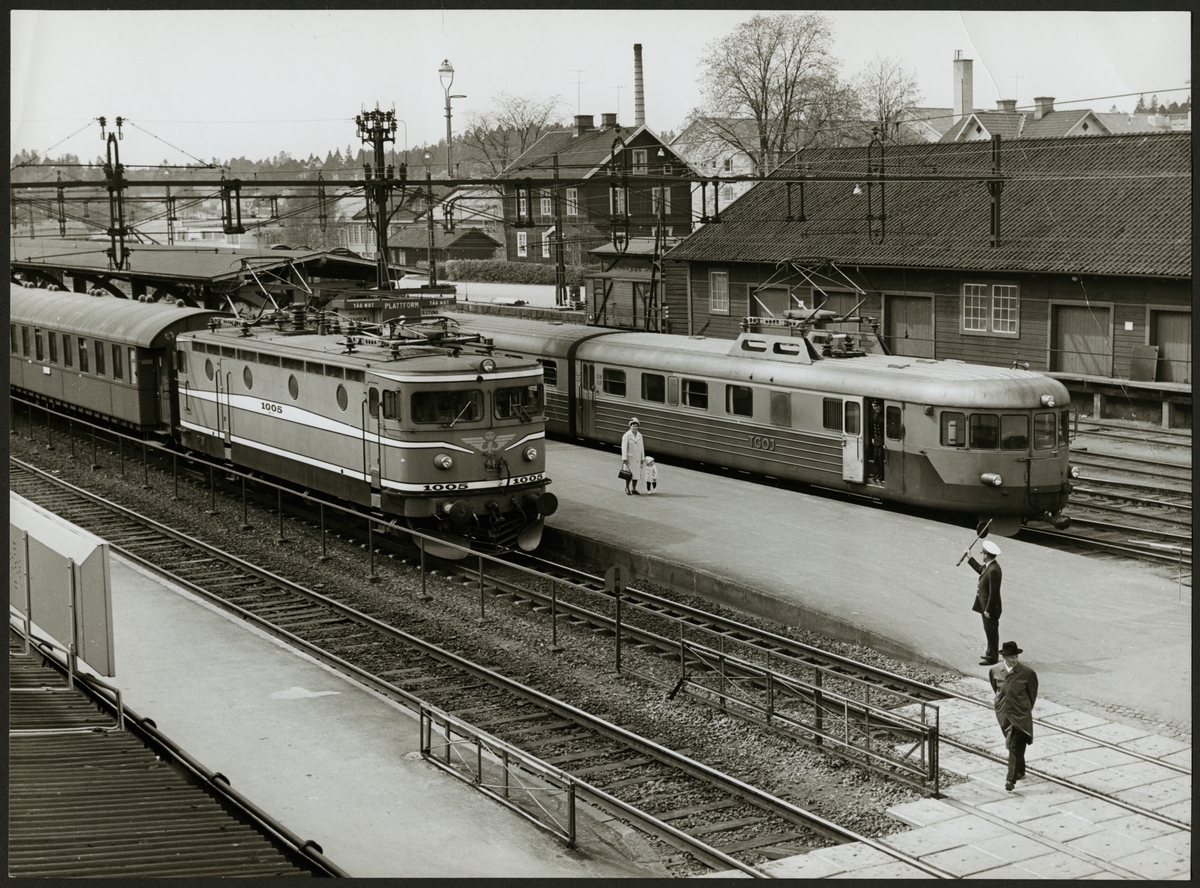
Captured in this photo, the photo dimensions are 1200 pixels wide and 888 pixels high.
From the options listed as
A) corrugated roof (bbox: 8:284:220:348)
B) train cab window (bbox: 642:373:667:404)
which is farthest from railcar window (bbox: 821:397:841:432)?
corrugated roof (bbox: 8:284:220:348)

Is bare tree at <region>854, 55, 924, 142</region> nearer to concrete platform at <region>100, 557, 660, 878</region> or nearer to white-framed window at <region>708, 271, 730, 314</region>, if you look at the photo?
white-framed window at <region>708, 271, 730, 314</region>

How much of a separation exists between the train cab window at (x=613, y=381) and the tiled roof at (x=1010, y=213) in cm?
520

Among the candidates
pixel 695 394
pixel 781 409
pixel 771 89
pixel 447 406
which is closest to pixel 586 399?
pixel 695 394

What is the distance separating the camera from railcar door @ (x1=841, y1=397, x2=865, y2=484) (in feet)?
81.5

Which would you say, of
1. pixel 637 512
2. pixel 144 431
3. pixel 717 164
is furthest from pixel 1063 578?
pixel 717 164

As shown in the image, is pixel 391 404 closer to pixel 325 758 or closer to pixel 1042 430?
pixel 325 758

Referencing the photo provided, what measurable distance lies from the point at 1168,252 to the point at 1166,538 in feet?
33.5

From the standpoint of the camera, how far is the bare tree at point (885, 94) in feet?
98.1

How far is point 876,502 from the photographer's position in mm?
25344

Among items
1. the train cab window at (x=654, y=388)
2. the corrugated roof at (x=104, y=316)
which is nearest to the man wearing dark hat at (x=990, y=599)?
the train cab window at (x=654, y=388)

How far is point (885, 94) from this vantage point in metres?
37.4

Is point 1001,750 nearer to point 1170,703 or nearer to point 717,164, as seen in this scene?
point 1170,703

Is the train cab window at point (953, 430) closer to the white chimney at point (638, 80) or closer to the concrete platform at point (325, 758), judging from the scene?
the white chimney at point (638, 80)

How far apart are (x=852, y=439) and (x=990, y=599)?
835 centimetres
